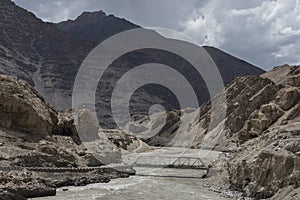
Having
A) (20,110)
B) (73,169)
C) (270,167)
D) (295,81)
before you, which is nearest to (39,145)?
(73,169)

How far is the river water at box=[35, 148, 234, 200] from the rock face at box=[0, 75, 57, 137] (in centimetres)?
1429

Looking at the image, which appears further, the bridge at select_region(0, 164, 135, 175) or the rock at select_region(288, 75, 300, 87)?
the rock at select_region(288, 75, 300, 87)

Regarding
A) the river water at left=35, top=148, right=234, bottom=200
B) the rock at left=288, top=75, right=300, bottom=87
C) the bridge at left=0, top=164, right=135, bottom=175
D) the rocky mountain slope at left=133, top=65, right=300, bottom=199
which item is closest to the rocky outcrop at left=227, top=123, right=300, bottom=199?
the rocky mountain slope at left=133, top=65, right=300, bottom=199

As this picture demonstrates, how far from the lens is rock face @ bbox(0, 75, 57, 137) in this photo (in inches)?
2601

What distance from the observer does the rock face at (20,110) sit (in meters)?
66.1

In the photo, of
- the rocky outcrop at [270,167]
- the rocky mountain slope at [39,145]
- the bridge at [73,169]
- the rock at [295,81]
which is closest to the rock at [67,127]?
the rocky mountain slope at [39,145]

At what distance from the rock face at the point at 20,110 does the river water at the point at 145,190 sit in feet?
46.9

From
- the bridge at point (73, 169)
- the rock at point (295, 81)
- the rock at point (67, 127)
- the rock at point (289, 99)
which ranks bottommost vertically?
the bridge at point (73, 169)

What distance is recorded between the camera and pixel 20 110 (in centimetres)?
6719

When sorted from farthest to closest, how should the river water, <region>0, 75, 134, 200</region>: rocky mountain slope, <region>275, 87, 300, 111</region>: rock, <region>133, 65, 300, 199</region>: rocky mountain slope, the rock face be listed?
<region>275, 87, 300, 111</region>: rock, the rock face, <region>0, 75, 134, 200</region>: rocky mountain slope, the river water, <region>133, 65, 300, 199</region>: rocky mountain slope

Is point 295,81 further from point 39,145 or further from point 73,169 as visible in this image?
A: point 39,145

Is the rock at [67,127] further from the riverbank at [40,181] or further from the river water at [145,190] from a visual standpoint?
the river water at [145,190]

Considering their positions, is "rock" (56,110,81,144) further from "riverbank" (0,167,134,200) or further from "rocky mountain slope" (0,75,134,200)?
"riverbank" (0,167,134,200)

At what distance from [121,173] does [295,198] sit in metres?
38.4
